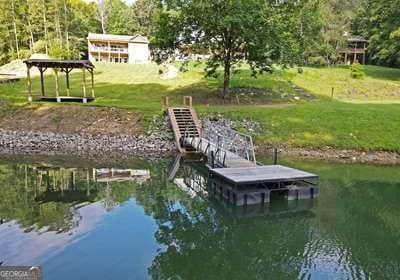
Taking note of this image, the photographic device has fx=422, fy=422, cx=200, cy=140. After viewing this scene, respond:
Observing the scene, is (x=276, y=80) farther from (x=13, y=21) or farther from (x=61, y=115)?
(x=13, y=21)

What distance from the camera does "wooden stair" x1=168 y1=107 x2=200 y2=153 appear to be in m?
24.2

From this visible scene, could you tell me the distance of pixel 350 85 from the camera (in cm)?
4281

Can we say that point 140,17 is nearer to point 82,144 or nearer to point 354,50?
point 354,50

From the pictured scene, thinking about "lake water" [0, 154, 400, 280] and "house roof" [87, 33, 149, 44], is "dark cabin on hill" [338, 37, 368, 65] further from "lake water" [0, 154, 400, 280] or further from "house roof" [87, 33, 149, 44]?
"lake water" [0, 154, 400, 280]

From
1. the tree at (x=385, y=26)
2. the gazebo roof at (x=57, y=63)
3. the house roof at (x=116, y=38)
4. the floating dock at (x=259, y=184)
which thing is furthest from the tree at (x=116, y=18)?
the floating dock at (x=259, y=184)

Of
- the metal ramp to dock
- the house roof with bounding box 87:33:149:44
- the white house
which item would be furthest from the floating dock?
the house roof with bounding box 87:33:149:44

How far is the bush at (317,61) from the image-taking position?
5724 cm

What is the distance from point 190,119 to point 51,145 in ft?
27.9

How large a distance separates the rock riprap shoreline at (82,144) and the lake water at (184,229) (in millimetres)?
4694

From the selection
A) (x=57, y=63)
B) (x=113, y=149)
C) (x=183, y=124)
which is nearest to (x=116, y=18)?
(x=57, y=63)

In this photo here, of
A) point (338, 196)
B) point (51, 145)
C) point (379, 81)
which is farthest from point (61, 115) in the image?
point (379, 81)

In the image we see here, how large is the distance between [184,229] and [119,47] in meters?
63.2

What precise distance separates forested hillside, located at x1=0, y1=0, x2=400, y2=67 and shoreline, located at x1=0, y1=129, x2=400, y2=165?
51.5 feet

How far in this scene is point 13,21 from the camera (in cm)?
6462
